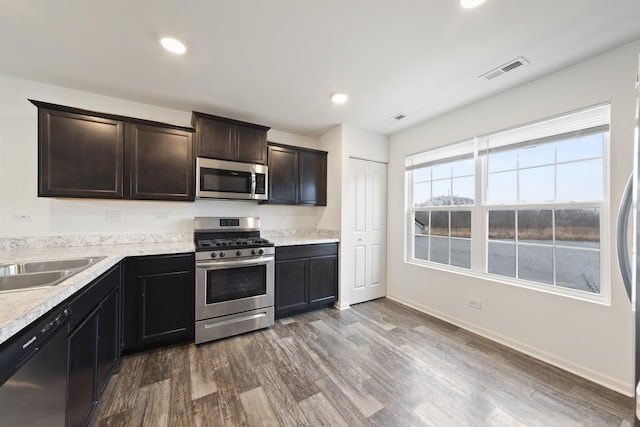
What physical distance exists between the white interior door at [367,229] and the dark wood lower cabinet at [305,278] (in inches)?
11.6

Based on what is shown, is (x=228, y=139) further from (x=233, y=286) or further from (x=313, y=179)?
(x=233, y=286)

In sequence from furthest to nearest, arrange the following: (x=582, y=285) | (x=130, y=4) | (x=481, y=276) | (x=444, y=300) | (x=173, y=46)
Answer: (x=444, y=300), (x=481, y=276), (x=582, y=285), (x=173, y=46), (x=130, y=4)

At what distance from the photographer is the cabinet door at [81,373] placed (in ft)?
3.88

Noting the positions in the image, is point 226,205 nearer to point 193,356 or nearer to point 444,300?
point 193,356

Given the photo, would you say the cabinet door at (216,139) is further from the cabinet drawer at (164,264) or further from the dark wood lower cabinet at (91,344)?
the dark wood lower cabinet at (91,344)

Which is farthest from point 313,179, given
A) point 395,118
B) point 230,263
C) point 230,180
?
point 230,263

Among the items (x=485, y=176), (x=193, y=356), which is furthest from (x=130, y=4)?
(x=485, y=176)

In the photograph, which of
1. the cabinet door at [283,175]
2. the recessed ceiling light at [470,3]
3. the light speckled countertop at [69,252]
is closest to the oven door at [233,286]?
the light speckled countertop at [69,252]

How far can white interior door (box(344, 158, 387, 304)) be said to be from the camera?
3.42 m

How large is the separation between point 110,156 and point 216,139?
989 millimetres

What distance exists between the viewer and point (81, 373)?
1.29m

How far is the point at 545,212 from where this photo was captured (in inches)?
87.7

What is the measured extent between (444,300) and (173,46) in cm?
366

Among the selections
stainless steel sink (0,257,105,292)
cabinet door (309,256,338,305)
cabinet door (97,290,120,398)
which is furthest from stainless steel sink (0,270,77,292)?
cabinet door (309,256,338,305)
